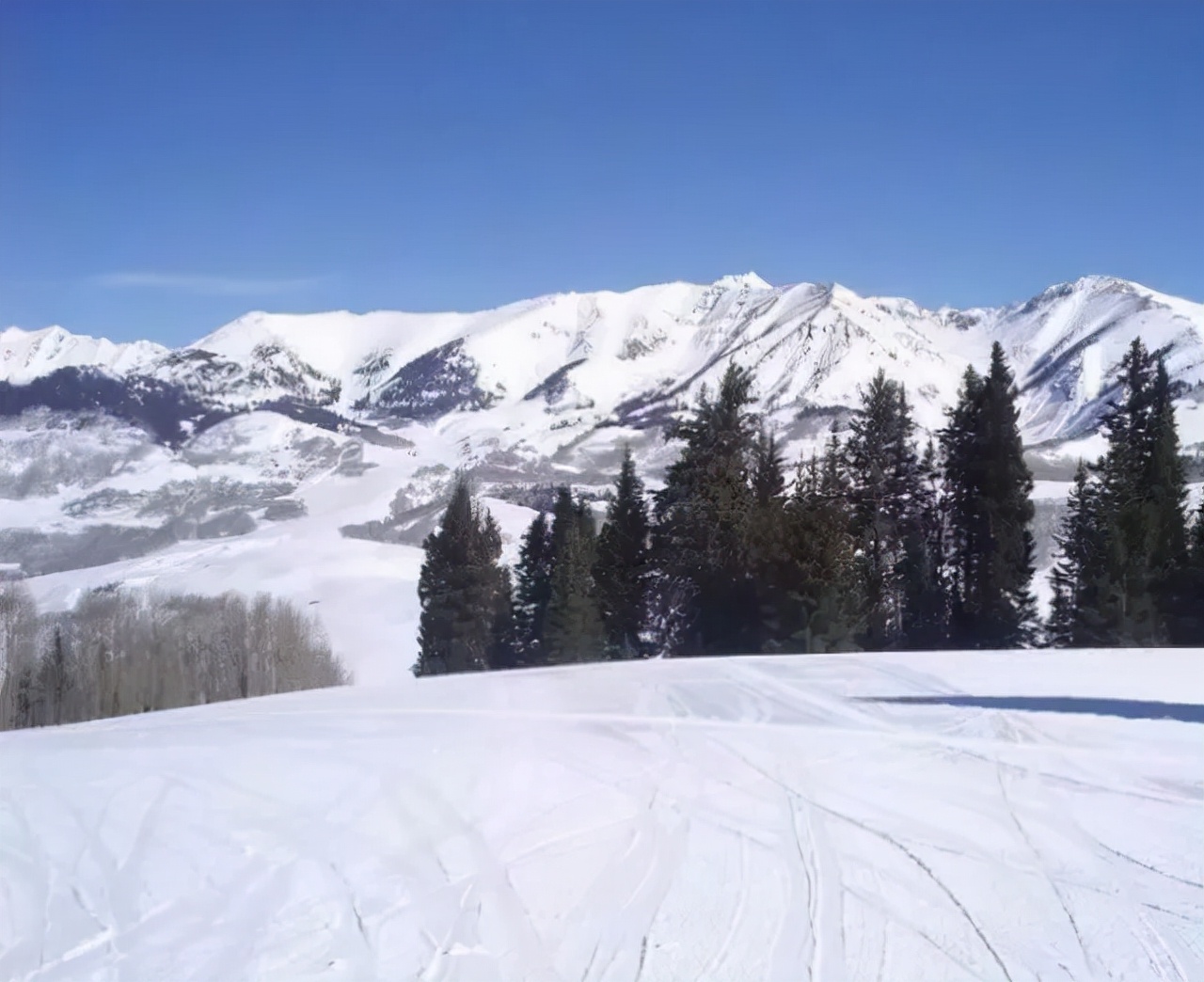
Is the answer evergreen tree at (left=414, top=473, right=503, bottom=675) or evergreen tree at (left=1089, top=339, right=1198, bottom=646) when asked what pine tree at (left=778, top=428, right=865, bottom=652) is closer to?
evergreen tree at (left=1089, top=339, right=1198, bottom=646)

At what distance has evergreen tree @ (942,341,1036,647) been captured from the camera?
84.3 feet

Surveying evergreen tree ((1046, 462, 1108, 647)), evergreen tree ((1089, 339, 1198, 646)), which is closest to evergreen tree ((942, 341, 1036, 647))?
evergreen tree ((1046, 462, 1108, 647))

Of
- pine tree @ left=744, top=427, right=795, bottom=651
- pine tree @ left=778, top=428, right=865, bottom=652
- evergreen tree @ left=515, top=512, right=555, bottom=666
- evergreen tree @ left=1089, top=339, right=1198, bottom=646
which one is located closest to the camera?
pine tree @ left=778, top=428, right=865, bottom=652

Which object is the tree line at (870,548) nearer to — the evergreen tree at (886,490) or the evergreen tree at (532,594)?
the evergreen tree at (886,490)

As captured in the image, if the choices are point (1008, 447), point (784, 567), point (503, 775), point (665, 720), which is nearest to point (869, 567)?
point (1008, 447)

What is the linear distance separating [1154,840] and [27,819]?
21.5ft

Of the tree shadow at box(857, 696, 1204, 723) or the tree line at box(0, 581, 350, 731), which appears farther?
the tree line at box(0, 581, 350, 731)

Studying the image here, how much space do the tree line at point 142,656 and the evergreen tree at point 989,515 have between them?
18972 millimetres

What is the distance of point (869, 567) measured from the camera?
87.6 feet

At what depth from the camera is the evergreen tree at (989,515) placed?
2569cm

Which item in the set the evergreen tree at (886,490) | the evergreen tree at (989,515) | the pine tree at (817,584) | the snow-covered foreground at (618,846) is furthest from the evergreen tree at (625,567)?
the snow-covered foreground at (618,846)

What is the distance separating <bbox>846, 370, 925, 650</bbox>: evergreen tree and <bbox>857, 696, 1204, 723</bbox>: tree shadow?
15.8m

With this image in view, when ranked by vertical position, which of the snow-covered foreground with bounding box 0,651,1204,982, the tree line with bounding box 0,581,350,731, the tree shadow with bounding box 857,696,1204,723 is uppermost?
the tree shadow with bounding box 857,696,1204,723

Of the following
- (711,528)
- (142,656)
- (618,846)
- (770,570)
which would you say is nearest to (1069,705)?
(618,846)
